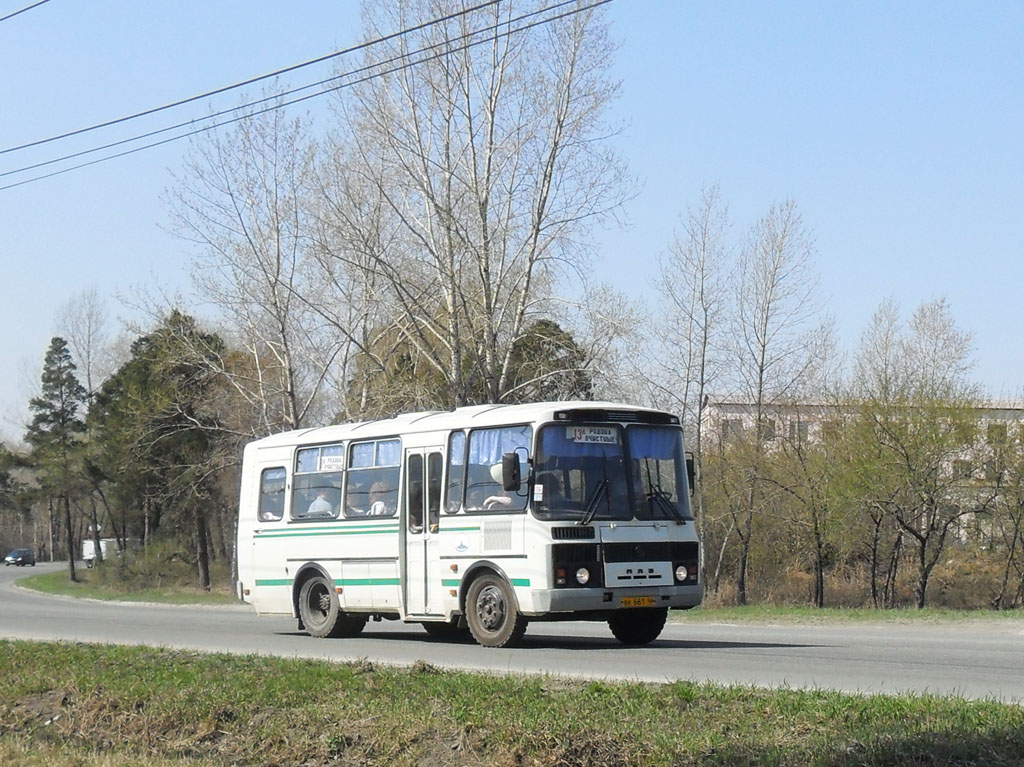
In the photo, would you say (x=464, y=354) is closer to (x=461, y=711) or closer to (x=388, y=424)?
(x=388, y=424)

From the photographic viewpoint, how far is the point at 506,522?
1622cm

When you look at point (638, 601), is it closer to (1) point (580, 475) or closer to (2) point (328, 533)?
(1) point (580, 475)

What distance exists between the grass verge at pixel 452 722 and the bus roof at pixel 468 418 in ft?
14.3

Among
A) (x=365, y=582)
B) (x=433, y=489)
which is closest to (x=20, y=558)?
(x=365, y=582)

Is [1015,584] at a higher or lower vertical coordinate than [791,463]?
lower

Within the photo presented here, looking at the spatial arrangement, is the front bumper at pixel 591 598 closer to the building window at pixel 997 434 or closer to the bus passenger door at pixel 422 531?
the bus passenger door at pixel 422 531

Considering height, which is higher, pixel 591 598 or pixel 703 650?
pixel 591 598

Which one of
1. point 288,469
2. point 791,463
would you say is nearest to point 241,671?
point 288,469

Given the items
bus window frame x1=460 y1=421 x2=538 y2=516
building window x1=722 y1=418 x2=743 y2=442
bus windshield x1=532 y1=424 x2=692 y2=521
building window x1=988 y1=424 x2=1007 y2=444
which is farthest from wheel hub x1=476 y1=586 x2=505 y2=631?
building window x1=722 y1=418 x2=743 y2=442

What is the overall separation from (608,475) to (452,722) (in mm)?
6821

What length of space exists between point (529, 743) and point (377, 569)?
9.62 metres

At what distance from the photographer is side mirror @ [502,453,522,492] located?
15.6 m

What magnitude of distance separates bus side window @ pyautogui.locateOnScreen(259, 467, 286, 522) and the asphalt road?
1.84 m

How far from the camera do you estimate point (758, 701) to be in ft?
32.0
